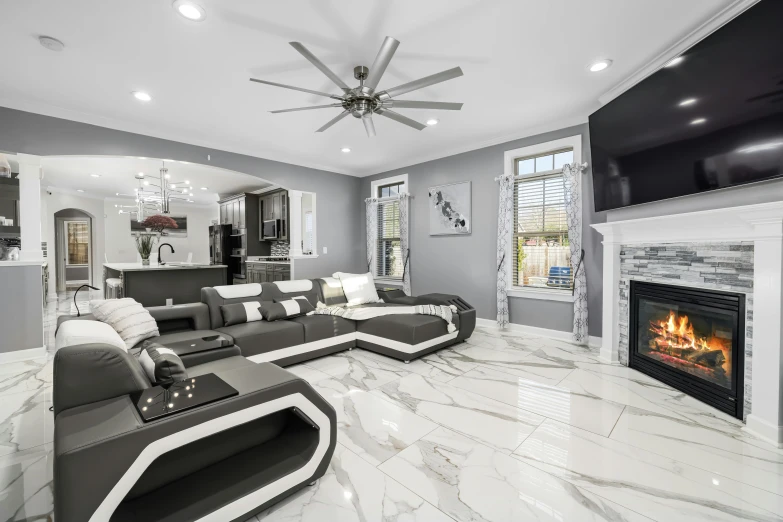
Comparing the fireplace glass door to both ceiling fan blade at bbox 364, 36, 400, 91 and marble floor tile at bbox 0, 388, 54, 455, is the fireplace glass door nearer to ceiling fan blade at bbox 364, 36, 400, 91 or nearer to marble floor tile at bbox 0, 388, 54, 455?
ceiling fan blade at bbox 364, 36, 400, 91

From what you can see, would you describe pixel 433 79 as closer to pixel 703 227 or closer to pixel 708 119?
pixel 708 119

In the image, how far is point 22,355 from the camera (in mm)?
3727

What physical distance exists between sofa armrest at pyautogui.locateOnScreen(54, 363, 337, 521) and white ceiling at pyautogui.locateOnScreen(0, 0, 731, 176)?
2486mm

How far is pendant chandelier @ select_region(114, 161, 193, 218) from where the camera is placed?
19.7 feet

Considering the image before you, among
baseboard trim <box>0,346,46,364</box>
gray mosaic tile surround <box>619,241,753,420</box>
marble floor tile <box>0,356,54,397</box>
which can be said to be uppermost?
gray mosaic tile surround <box>619,241,753,420</box>

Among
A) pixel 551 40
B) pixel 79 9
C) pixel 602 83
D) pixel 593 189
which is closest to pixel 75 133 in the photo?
pixel 79 9

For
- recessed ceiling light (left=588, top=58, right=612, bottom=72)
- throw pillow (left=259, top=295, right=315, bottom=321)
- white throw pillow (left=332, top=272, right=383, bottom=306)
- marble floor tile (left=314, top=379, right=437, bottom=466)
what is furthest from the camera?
white throw pillow (left=332, top=272, right=383, bottom=306)

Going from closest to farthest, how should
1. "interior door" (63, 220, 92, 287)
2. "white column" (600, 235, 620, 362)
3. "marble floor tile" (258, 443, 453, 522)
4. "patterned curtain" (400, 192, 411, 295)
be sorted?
"marble floor tile" (258, 443, 453, 522) → "white column" (600, 235, 620, 362) → "patterned curtain" (400, 192, 411, 295) → "interior door" (63, 220, 92, 287)

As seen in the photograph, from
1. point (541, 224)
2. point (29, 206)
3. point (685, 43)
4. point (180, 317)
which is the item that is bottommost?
point (180, 317)

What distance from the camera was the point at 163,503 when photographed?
131 cm

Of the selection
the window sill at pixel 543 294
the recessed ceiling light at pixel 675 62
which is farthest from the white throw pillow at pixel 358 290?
the recessed ceiling light at pixel 675 62

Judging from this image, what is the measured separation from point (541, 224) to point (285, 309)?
141 inches

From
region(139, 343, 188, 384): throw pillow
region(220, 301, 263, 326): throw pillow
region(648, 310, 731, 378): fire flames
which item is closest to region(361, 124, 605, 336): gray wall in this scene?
region(648, 310, 731, 378): fire flames

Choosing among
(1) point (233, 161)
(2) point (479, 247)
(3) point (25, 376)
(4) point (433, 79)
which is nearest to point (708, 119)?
(4) point (433, 79)
